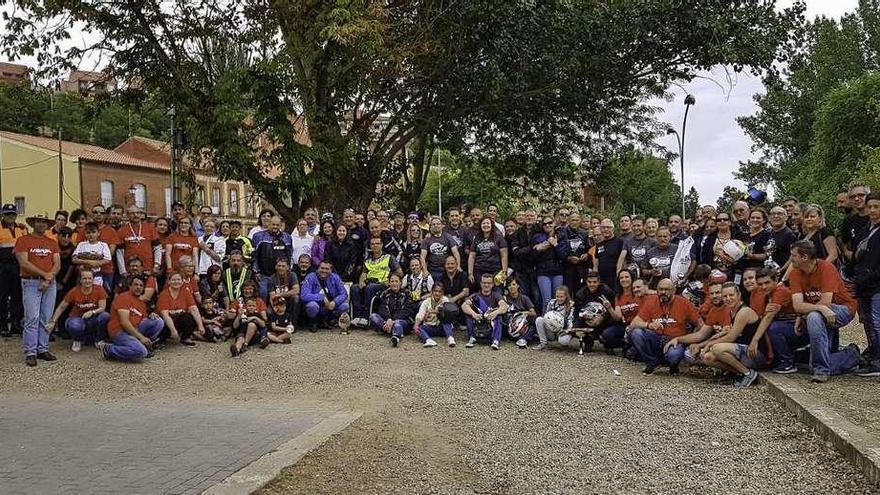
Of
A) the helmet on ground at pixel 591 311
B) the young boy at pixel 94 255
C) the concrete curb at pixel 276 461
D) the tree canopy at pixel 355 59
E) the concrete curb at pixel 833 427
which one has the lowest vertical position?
the concrete curb at pixel 276 461

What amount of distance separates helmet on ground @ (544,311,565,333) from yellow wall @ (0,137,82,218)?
47027 millimetres

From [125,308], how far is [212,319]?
142 cm

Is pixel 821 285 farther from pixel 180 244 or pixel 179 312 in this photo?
pixel 180 244

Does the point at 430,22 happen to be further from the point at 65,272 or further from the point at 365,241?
the point at 65,272

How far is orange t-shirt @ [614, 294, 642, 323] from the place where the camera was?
10.4 metres

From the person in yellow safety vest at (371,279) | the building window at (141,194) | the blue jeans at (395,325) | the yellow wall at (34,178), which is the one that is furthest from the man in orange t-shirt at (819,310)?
the building window at (141,194)

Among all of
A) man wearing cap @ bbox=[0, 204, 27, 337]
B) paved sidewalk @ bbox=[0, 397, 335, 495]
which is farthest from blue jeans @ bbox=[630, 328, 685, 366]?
man wearing cap @ bbox=[0, 204, 27, 337]

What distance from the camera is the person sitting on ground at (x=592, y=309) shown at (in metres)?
10.8

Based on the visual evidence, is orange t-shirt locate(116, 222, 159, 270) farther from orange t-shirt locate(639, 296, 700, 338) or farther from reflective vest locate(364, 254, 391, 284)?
orange t-shirt locate(639, 296, 700, 338)

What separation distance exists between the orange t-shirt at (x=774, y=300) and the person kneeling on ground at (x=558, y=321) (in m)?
2.84

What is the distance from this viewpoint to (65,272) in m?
11.6

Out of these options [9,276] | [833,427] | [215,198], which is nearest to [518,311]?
[833,427]

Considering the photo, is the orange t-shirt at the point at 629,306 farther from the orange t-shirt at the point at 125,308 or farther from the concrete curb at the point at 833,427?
the orange t-shirt at the point at 125,308

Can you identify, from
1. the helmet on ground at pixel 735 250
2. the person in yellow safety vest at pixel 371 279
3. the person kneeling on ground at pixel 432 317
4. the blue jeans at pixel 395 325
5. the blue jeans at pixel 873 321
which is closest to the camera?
the blue jeans at pixel 873 321
